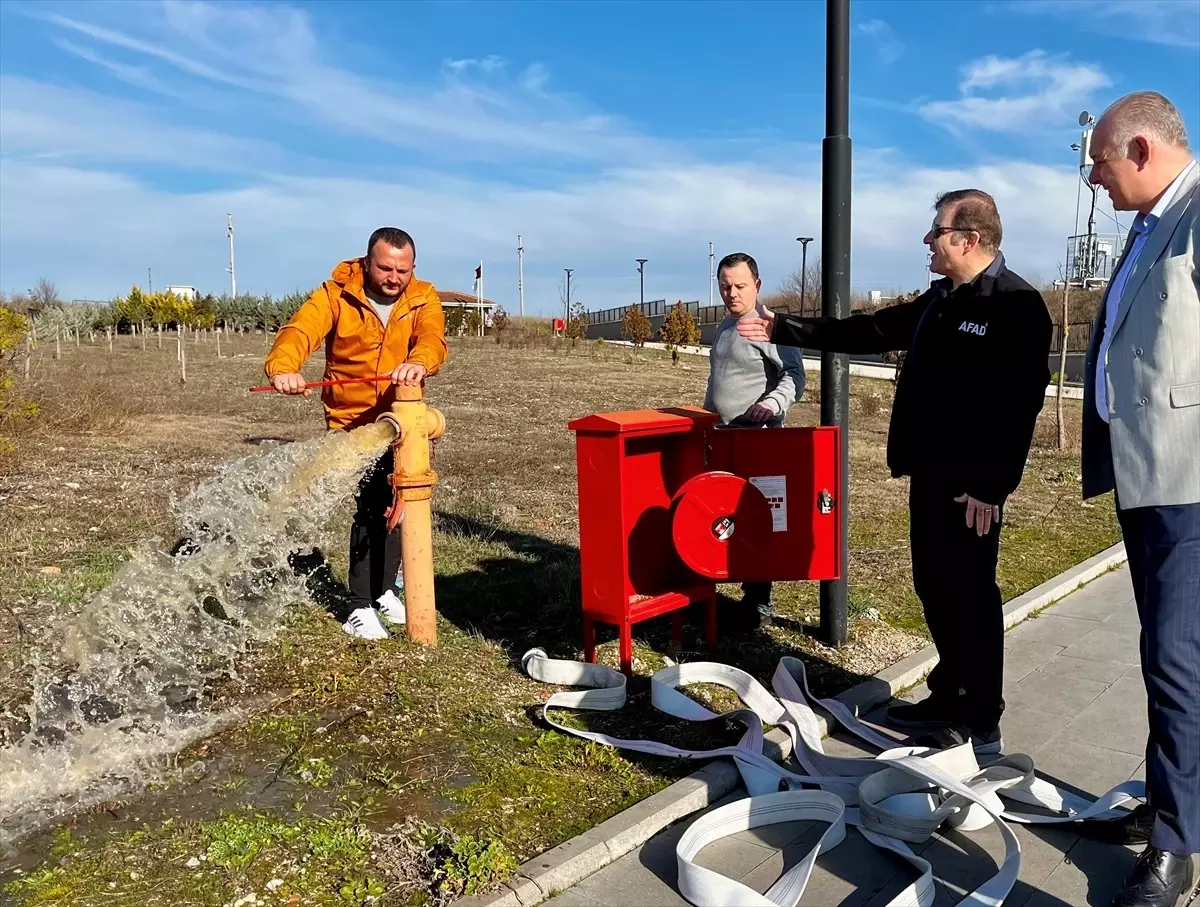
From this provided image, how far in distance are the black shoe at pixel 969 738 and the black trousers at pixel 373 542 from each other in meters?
2.76

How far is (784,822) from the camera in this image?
336 centimetres

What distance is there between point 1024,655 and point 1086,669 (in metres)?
0.32

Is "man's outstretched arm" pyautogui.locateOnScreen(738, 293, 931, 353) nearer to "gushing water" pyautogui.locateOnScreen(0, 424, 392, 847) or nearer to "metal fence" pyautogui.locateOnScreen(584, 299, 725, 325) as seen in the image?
"gushing water" pyautogui.locateOnScreen(0, 424, 392, 847)

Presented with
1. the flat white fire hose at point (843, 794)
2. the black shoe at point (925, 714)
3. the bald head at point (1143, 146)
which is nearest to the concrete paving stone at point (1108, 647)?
the black shoe at point (925, 714)

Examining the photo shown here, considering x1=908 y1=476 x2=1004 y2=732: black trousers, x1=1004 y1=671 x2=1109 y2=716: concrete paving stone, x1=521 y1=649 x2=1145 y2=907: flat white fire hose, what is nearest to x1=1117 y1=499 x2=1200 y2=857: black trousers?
x1=521 y1=649 x2=1145 y2=907: flat white fire hose

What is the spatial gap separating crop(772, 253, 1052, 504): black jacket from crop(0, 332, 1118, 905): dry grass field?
1406mm

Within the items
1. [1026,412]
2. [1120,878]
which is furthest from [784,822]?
[1026,412]

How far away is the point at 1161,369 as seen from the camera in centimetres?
279

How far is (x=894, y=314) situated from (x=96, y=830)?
3569mm

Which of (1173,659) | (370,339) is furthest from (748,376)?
(1173,659)

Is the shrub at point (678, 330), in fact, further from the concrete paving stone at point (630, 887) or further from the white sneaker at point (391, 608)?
the concrete paving stone at point (630, 887)

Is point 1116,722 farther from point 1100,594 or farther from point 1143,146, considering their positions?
point 1143,146

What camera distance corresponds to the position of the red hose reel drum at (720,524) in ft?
14.8

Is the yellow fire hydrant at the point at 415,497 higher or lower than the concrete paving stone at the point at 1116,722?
higher
